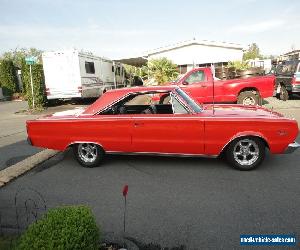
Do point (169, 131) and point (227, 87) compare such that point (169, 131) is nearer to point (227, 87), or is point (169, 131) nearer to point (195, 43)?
point (227, 87)

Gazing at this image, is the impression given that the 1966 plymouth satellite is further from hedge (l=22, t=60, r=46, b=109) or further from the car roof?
hedge (l=22, t=60, r=46, b=109)

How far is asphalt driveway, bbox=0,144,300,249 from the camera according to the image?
367 centimetres

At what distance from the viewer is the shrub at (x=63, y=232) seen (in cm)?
245

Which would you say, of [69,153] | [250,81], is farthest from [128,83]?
[69,153]

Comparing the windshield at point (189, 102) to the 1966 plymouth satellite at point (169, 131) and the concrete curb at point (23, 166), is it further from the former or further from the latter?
the concrete curb at point (23, 166)

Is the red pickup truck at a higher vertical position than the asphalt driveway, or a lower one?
higher

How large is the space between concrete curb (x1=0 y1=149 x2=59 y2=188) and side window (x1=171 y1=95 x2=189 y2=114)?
324cm

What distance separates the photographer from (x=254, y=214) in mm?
3996

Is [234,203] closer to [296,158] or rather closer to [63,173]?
[296,158]

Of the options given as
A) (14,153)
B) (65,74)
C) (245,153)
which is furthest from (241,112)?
(65,74)

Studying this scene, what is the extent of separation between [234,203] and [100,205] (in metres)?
1.95

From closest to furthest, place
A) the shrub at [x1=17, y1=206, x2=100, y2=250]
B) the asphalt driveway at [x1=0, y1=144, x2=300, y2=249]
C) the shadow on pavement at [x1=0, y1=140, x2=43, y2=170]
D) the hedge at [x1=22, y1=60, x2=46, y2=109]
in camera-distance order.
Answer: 1. the shrub at [x1=17, y1=206, x2=100, y2=250]
2. the asphalt driveway at [x1=0, y1=144, x2=300, y2=249]
3. the shadow on pavement at [x1=0, y1=140, x2=43, y2=170]
4. the hedge at [x1=22, y1=60, x2=46, y2=109]

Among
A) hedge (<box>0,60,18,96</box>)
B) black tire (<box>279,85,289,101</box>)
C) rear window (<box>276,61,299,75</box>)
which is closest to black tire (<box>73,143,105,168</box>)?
rear window (<box>276,61,299,75</box>)

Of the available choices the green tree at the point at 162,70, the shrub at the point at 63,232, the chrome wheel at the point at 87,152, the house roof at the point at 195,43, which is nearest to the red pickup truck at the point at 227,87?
the chrome wheel at the point at 87,152
